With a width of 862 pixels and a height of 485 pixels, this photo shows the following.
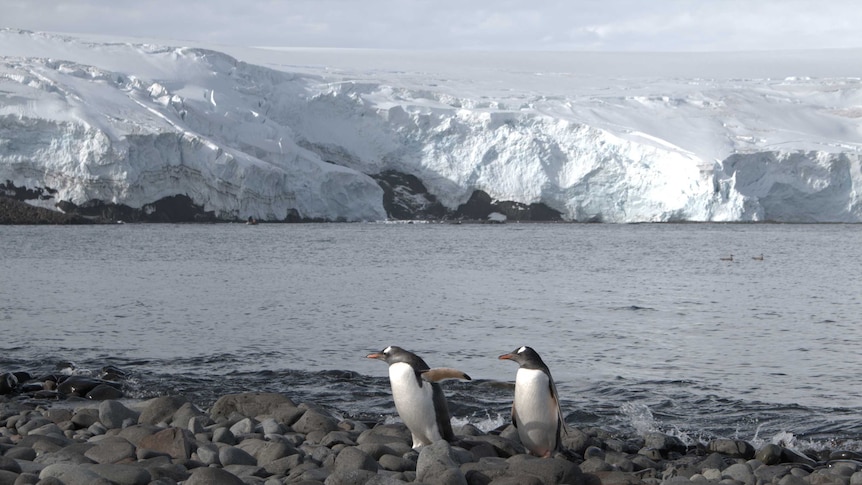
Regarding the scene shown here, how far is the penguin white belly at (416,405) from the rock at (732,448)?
6.96 feet

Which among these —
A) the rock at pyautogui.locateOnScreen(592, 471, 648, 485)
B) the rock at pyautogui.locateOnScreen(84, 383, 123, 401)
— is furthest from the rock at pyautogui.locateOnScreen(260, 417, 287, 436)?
the rock at pyautogui.locateOnScreen(84, 383, 123, 401)

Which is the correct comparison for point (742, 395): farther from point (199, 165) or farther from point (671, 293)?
point (199, 165)

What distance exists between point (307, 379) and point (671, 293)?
12517 millimetres

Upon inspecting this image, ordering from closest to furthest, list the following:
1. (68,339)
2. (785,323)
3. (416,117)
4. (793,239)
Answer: (68,339) → (785,323) → (793,239) → (416,117)

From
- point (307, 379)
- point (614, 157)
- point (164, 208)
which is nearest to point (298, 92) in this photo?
point (164, 208)

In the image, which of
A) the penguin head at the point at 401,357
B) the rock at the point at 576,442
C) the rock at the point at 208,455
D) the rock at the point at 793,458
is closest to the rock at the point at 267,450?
the rock at the point at 208,455

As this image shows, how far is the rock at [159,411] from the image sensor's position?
281 inches

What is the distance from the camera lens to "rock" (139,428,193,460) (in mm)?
5716

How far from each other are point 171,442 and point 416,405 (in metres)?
1.58

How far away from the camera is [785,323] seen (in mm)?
15672

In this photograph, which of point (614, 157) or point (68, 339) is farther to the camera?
point (614, 157)

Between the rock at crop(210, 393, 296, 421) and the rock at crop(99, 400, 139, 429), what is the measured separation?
68 centimetres

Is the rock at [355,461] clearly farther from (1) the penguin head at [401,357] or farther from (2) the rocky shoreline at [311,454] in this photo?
(1) the penguin head at [401,357]

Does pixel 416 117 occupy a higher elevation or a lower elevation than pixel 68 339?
higher
